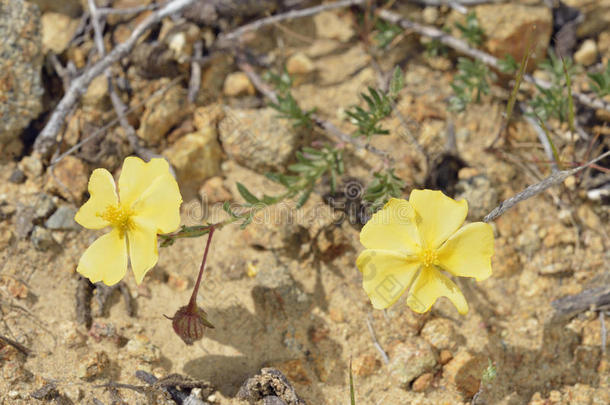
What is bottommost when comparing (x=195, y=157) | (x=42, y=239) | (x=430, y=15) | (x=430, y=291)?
(x=430, y=291)

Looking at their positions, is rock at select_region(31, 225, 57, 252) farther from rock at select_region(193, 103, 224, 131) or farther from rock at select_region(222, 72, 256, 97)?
rock at select_region(222, 72, 256, 97)

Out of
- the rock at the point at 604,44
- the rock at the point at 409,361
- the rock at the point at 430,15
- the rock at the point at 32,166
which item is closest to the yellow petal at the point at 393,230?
the rock at the point at 409,361

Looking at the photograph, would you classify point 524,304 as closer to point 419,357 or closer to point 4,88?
point 419,357

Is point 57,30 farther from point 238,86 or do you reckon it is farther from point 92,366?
point 92,366

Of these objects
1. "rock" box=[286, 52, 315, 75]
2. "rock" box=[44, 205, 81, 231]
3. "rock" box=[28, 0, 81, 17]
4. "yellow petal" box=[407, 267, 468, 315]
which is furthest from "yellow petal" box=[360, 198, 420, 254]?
"rock" box=[28, 0, 81, 17]

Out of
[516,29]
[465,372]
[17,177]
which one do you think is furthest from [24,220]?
[516,29]

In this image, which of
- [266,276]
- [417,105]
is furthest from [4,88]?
[417,105]

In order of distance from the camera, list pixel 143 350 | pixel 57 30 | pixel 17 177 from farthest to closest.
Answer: pixel 57 30 → pixel 17 177 → pixel 143 350
